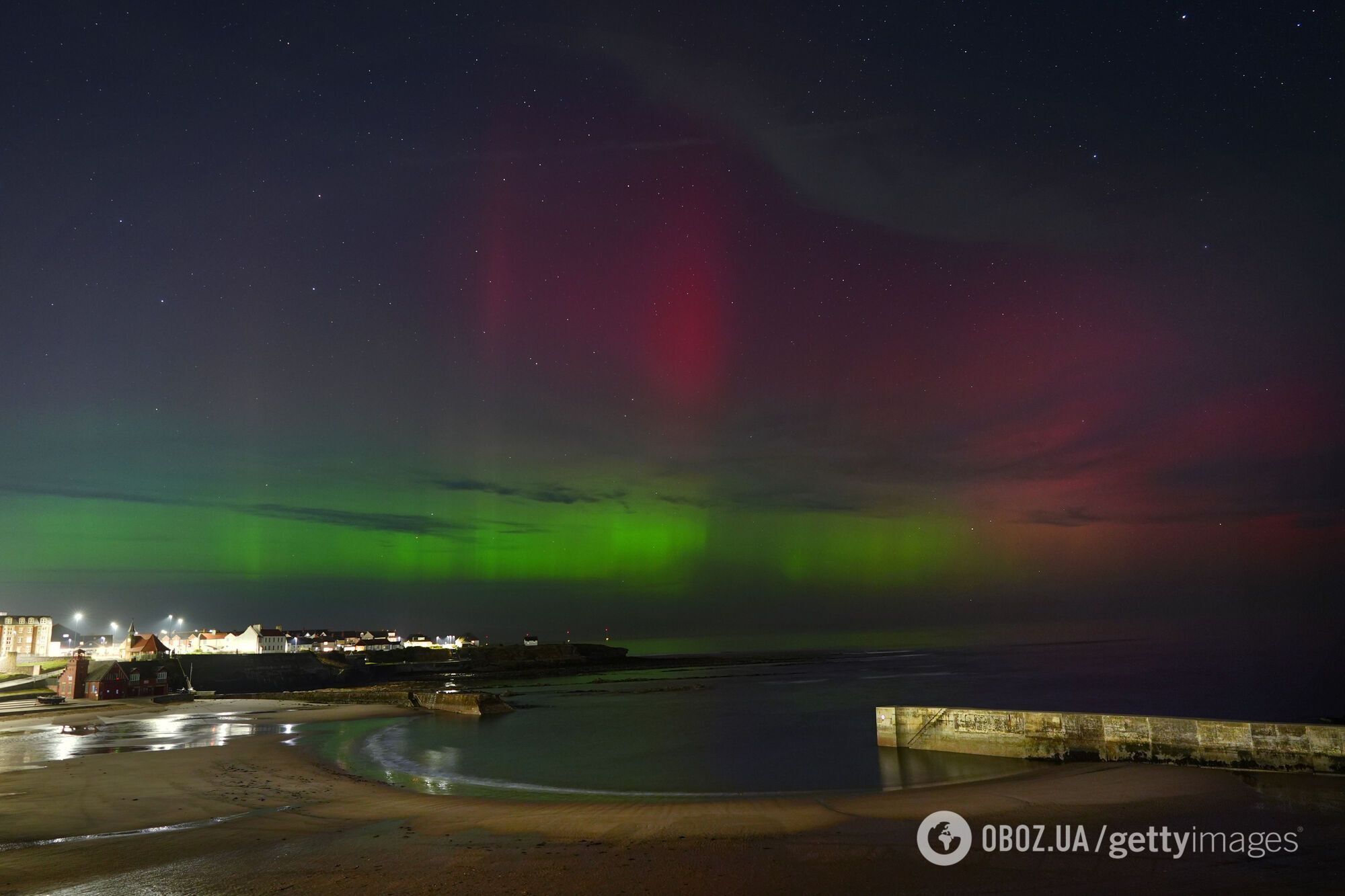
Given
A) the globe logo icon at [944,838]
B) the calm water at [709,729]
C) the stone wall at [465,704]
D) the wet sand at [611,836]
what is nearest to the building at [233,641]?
the calm water at [709,729]

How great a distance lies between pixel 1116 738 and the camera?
70.5 feet

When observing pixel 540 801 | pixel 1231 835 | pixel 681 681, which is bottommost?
pixel 681 681

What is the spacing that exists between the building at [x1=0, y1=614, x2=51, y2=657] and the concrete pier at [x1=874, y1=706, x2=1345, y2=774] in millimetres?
105014

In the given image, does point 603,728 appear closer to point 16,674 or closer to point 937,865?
point 937,865

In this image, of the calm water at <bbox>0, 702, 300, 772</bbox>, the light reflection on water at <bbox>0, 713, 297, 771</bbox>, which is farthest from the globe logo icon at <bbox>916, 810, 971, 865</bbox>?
the calm water at <bbox>0, 702, 300, 772</bbox>

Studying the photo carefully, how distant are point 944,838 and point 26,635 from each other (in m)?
117

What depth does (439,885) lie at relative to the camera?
11.2m

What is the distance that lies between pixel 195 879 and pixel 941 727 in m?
22.6

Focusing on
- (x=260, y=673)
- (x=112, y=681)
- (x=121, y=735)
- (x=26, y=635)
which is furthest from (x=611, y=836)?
(x=26, y=635)

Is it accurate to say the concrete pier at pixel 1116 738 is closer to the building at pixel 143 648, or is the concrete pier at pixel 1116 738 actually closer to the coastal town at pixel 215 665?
the coastal town at pixel 215 665

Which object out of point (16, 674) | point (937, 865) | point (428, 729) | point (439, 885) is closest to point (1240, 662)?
point (428, 729)

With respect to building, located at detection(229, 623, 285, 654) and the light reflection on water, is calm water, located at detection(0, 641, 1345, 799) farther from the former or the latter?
building, located at detection(229, 623, 285, 654)

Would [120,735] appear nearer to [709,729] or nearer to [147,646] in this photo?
[709,729]

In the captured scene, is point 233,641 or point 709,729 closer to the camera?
point 709,729
